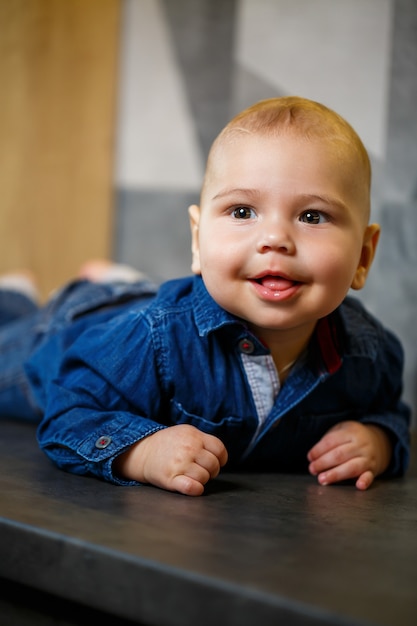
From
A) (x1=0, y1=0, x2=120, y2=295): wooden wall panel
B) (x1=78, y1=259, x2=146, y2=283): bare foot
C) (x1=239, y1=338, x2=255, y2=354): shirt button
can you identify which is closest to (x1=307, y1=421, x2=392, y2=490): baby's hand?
(x1=239, y1=338, x2=255, y2=354): shirt button

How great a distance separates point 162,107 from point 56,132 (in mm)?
385

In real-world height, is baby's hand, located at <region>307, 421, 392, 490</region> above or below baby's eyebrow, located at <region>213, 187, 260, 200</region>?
below

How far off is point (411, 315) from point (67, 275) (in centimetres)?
102

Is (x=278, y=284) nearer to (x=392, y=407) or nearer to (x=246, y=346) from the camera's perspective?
(x=246, y=346)

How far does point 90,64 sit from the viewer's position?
217 cm

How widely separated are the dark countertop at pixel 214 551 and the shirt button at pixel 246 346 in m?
0.17

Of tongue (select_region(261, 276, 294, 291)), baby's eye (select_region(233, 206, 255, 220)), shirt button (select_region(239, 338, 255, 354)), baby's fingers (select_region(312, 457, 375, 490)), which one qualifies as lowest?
baby's fingers (select_region(312, 457, 375, 490))

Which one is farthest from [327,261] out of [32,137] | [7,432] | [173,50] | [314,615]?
[32,137]

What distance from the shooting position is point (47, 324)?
57.4 inches

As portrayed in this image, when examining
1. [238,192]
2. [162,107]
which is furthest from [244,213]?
[162,107]

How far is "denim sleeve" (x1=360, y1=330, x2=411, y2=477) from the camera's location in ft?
3.73

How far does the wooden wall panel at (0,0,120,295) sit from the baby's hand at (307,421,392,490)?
119 cm

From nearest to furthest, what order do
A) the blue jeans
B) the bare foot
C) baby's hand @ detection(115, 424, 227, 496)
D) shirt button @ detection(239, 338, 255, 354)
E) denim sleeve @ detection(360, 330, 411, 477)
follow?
1. baby's hand @ detection(115, 424, 227, 496)
2. shirt button @ detection(239, 338, 255, 354)
3. denim sleeve @ detection(360, 330, 411, 477)
4. the blue jeans
5. the bare foot

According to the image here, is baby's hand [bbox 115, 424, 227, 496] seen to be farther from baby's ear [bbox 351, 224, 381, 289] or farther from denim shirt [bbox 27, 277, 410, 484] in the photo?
baby's ear [bbox 351, 224, 381, 289]
